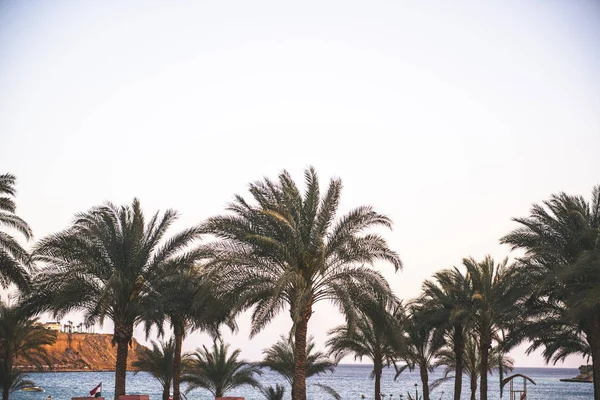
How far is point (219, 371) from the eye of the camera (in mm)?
38938

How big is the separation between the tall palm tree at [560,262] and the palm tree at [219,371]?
1557cm

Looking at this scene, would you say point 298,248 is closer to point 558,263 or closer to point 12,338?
point 558,263

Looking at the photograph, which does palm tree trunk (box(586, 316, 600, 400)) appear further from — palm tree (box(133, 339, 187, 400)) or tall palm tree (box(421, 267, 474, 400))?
palm tree (box(133, 339, 187, 400))

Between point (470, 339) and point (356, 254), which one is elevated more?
point (356, 254)

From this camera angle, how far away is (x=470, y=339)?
41.6m

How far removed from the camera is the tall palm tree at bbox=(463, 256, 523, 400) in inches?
1216

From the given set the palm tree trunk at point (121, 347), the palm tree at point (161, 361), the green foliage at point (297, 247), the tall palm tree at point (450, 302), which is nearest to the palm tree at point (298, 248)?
the green foliage at point (297, 247)

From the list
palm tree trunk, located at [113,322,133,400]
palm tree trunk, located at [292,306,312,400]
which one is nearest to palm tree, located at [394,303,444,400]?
palm tree trunk, located at [292,306,312,400]

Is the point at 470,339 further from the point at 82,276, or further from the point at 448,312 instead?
the point at 82,276

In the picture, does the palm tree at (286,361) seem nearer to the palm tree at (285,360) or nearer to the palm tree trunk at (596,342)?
the palm tree at (285,360)

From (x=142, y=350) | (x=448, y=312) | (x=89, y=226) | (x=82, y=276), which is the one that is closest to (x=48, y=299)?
(x=82, y=276)

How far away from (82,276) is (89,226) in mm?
1876

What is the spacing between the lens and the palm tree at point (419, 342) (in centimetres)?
3659

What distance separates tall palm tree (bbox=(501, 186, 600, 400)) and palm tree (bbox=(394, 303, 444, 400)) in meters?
7.42
